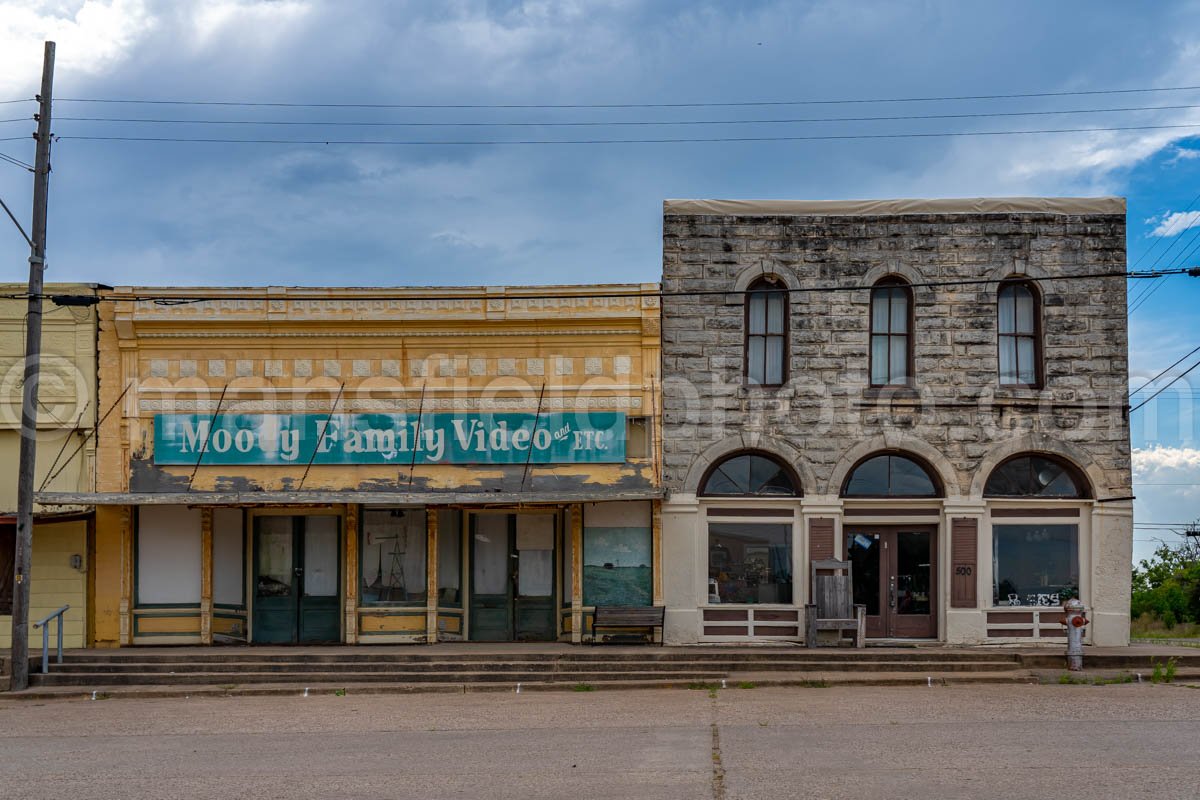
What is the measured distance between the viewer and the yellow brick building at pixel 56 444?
1791 cm

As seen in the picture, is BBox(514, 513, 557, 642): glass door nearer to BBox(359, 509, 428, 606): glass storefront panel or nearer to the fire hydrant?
BBox(359, 509, 428, 606): glass storefront panel

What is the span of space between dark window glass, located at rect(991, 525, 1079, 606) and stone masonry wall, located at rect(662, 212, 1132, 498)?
92cm

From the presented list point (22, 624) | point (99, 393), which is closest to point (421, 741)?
point (22, 624)

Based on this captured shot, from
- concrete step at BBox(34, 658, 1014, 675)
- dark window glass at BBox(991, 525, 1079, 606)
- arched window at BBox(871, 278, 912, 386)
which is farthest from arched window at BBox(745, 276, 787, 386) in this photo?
concrete step at BBox(34, 658, 1014, 675)

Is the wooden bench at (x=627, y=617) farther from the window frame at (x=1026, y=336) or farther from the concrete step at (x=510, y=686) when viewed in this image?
the window frame at (x=1026, y=336)

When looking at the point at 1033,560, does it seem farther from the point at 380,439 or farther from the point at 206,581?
the point at 206,581

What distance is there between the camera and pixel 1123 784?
9.85m

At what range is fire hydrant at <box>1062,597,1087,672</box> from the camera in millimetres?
16250

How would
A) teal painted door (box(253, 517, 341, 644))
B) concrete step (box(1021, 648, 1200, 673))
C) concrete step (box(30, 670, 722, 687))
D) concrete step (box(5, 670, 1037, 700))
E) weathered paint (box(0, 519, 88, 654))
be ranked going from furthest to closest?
teal painted door (box(253, 517, 341, 644))
weathered paint (box(0, 519, 88, 654))
concrete step (box(1021, 648, 1200, 673))
concrete step (box(30, 670, 722, 687))
concrete step (box(5, 670, 1037, 700))

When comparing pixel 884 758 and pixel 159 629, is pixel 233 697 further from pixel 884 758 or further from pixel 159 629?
pixel 884 758

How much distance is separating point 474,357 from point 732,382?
4.09 m

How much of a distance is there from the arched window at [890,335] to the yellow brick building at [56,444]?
12282 millimetres

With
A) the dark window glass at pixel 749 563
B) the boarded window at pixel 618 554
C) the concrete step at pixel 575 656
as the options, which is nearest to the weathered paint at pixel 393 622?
the concrete step at pixel 575 656

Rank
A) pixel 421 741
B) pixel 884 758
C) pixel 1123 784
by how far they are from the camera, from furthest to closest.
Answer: pixel 421 741, pixel 884 758, pixel 1123 784
